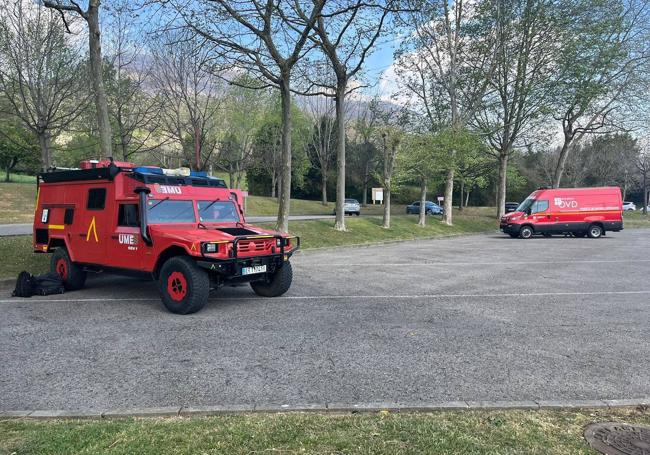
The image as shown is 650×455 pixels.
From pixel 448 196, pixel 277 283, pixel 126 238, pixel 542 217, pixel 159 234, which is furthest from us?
pixel 448 196

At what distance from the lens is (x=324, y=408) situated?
3.93 m

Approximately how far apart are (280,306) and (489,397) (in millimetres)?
4564

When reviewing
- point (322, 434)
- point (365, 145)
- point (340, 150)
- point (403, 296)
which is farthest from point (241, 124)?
point (322, 434)

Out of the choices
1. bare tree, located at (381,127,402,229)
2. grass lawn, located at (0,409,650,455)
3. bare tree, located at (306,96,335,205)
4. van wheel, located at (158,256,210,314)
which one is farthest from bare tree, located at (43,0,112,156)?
bare tree, located at (306,96,335,205)

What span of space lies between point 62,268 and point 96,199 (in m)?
1.88

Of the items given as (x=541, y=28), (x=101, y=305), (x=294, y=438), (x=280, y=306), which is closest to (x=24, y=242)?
(x=101, y=305)

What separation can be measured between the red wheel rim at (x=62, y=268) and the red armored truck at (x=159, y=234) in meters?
0.02

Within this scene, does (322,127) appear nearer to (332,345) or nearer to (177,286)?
(177,286)

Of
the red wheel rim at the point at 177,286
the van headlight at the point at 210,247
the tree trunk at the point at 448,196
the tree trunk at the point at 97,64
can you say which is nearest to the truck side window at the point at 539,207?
the tree trunk at the point at 448,196

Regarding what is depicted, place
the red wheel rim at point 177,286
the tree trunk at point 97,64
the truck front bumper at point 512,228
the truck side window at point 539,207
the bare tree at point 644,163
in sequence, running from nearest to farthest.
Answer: the red wheel rim at point 177,286, the tree trunk at point 97,64, the truck side window at point 539,207, the truck front bumper at point 512,228, the bare tree at point 644,163

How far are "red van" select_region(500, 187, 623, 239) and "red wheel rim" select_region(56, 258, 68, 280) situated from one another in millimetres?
23633

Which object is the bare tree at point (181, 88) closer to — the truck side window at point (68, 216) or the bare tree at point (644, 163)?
the truck side window at point (68, 216)

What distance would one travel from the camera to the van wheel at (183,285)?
7.27 meters

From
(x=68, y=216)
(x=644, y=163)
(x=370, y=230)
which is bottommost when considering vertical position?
(x=370, y=230)
